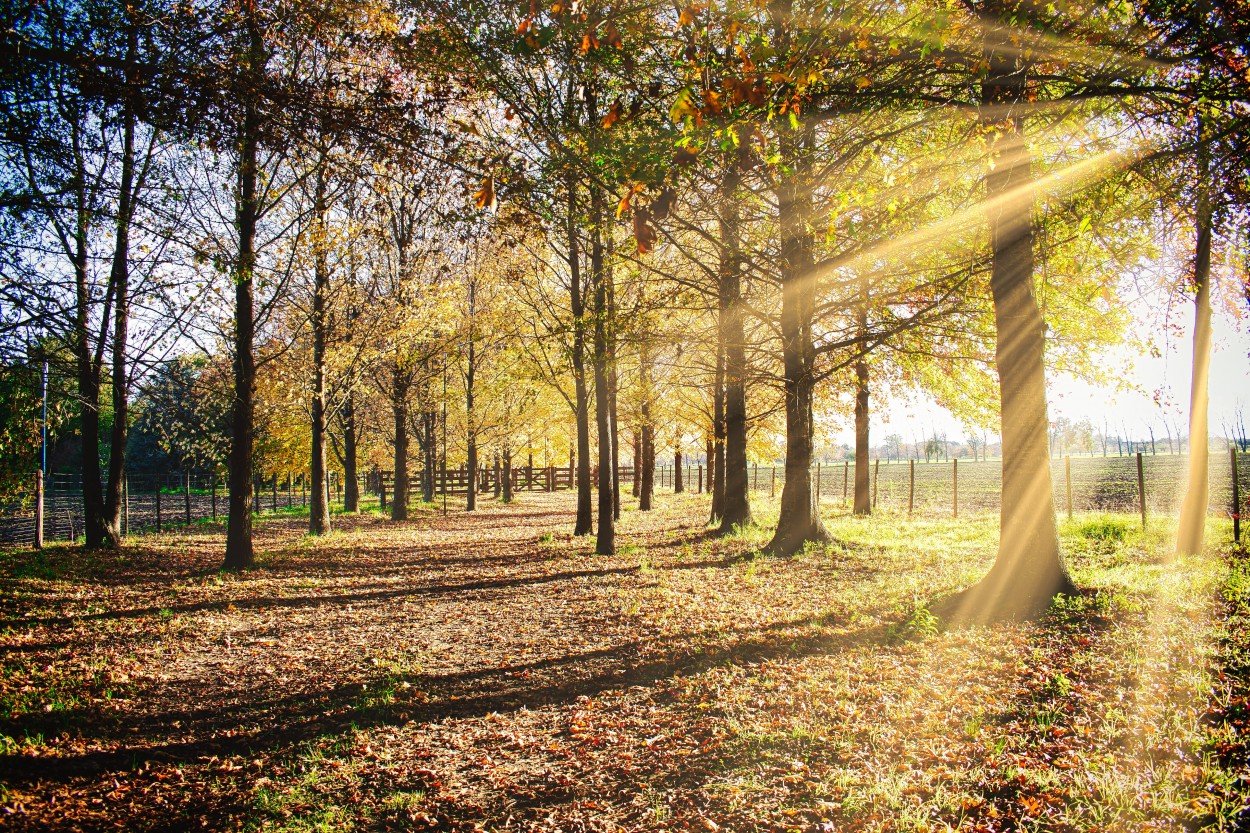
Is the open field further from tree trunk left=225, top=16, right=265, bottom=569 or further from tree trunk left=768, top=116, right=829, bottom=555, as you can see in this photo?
tree trunk left=768, top=116, right=829, bottom=555

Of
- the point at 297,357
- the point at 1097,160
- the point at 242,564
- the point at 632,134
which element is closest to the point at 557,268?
the point at 297,357

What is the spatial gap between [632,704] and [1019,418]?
5933mm

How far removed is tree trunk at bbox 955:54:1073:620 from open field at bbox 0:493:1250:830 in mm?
585

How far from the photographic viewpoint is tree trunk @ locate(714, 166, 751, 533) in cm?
970

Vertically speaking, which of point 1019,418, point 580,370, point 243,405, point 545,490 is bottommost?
point 545,490

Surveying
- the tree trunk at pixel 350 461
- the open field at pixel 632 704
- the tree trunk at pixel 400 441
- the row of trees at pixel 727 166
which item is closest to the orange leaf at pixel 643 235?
the row of trees at pixel 727 166

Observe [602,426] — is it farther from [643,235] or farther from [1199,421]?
[1199,421]

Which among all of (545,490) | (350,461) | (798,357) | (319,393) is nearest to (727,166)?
(798,357)

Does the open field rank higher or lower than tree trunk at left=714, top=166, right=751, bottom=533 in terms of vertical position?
lower

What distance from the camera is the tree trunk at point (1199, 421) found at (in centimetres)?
909

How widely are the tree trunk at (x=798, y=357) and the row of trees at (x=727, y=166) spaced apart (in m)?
0.06

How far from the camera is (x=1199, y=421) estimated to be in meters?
10.1

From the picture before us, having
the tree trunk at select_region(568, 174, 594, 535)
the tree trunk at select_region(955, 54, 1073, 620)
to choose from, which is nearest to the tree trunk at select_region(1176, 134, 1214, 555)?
the tree trunk at select_region(955, 54, 1073, 620)

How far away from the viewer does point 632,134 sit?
24.0ft
